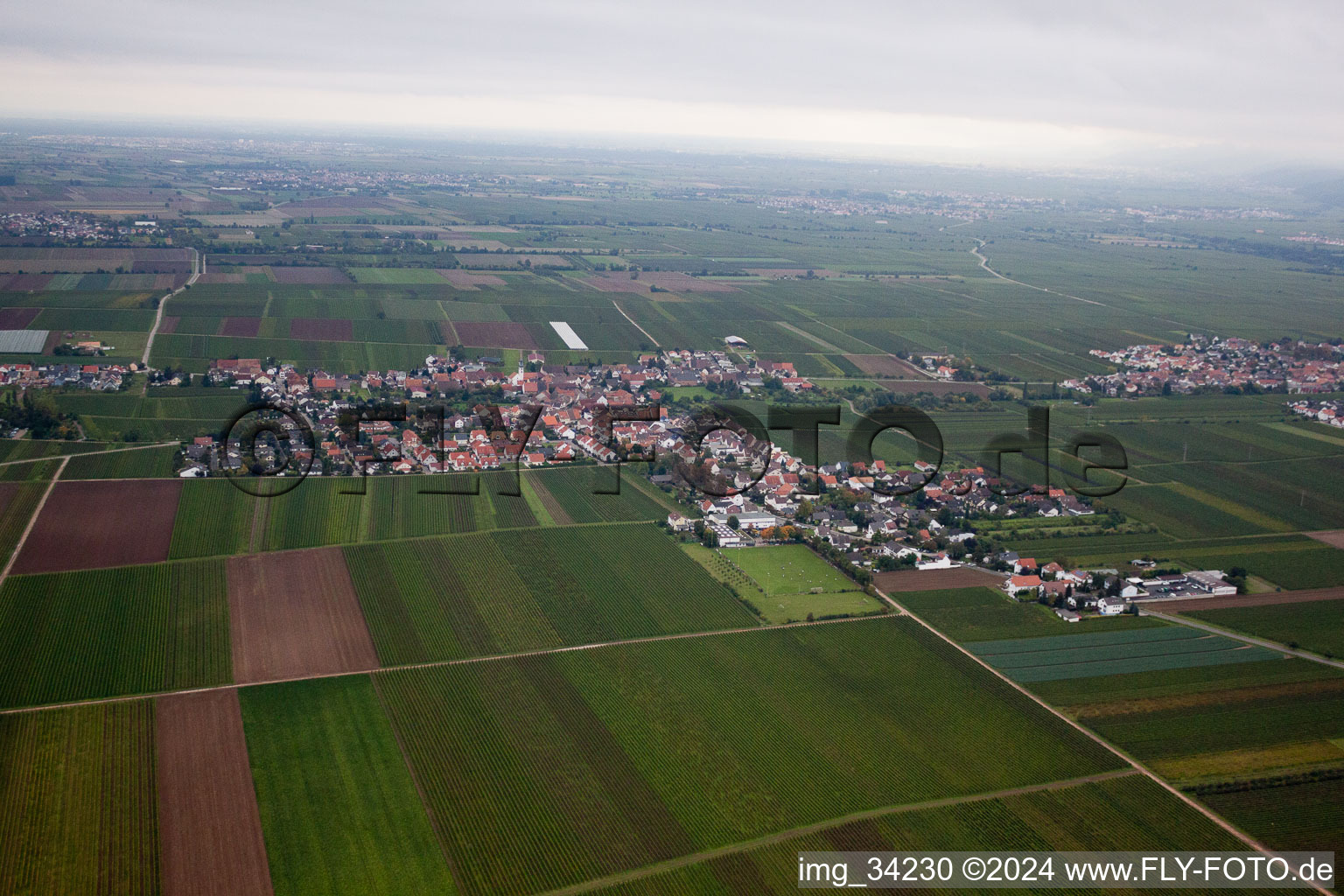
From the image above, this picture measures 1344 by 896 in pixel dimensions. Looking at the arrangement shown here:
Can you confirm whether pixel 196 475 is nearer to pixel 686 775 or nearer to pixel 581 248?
→ pixel 686 775

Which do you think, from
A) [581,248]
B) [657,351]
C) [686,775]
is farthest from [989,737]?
[581,248]

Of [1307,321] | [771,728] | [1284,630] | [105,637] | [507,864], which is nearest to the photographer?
[507,864]

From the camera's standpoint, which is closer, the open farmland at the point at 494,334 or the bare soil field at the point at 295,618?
the bare soil field at the point at 295,618

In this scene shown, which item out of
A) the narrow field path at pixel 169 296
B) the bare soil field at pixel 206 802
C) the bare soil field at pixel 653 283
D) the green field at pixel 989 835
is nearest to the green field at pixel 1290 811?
the green field at pixel 989 835

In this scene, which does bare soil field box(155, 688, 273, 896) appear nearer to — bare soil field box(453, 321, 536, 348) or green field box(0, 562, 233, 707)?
green field box(0, 562, 233, 707)

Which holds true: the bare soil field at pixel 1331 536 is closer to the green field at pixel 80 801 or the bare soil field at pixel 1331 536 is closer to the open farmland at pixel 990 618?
the open farmland at pixel 990 618

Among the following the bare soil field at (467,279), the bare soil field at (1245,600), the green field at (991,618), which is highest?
the bare soil field at (467,279)
